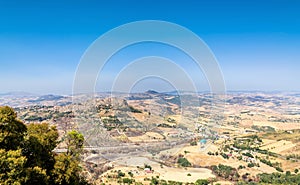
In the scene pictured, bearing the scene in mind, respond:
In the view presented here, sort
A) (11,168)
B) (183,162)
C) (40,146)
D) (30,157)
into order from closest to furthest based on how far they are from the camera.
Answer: (11,168) < (30,157) < (40,146) < (183,162)

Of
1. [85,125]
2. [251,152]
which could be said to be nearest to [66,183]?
[85,125]

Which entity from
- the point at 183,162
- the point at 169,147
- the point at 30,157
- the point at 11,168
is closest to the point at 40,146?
the point at 30,157

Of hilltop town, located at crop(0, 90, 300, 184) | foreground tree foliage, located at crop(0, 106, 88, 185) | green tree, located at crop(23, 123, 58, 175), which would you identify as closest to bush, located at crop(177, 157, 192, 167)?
hilltop town, located at crop(0, 90, 300, 184)

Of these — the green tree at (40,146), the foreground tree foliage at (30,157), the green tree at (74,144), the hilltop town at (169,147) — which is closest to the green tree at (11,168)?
the foreground tree foliage at (30,157)

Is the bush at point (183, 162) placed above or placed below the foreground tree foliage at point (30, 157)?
below

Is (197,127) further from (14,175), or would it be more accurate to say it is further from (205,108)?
(14,175)

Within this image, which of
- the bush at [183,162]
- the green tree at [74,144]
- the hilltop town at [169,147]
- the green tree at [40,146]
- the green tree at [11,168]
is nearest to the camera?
the green tree at [11,168]

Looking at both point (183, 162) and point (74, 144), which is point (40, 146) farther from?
point (183, 162)

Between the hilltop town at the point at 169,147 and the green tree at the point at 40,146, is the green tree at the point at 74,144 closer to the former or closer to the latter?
the green tree at the point at 40,146
